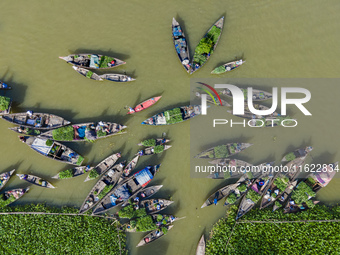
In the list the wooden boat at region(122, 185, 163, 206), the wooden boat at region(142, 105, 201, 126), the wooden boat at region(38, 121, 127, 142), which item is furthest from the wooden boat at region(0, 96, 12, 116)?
the wooden boat at region(122, 185, 163, 206)

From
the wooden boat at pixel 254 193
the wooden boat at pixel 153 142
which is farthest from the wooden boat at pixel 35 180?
the wooden boat at pixel 254 193

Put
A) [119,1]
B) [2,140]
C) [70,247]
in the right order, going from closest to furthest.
Result: [70,247]
[2,140]
[119,1]

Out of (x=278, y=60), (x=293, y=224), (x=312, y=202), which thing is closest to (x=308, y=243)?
(x=293, y=224)

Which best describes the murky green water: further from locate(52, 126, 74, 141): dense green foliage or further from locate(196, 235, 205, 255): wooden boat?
locate(52, 126, 74, 141): dense green foliage

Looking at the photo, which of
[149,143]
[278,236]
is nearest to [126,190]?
[149,143]

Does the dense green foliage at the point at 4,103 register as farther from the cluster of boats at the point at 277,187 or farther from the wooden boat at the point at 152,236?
the cluster of boats at the point at 277,187

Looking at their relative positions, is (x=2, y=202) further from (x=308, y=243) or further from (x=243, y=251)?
(x=308, y=243)

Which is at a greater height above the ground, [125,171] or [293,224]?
[125,171]
